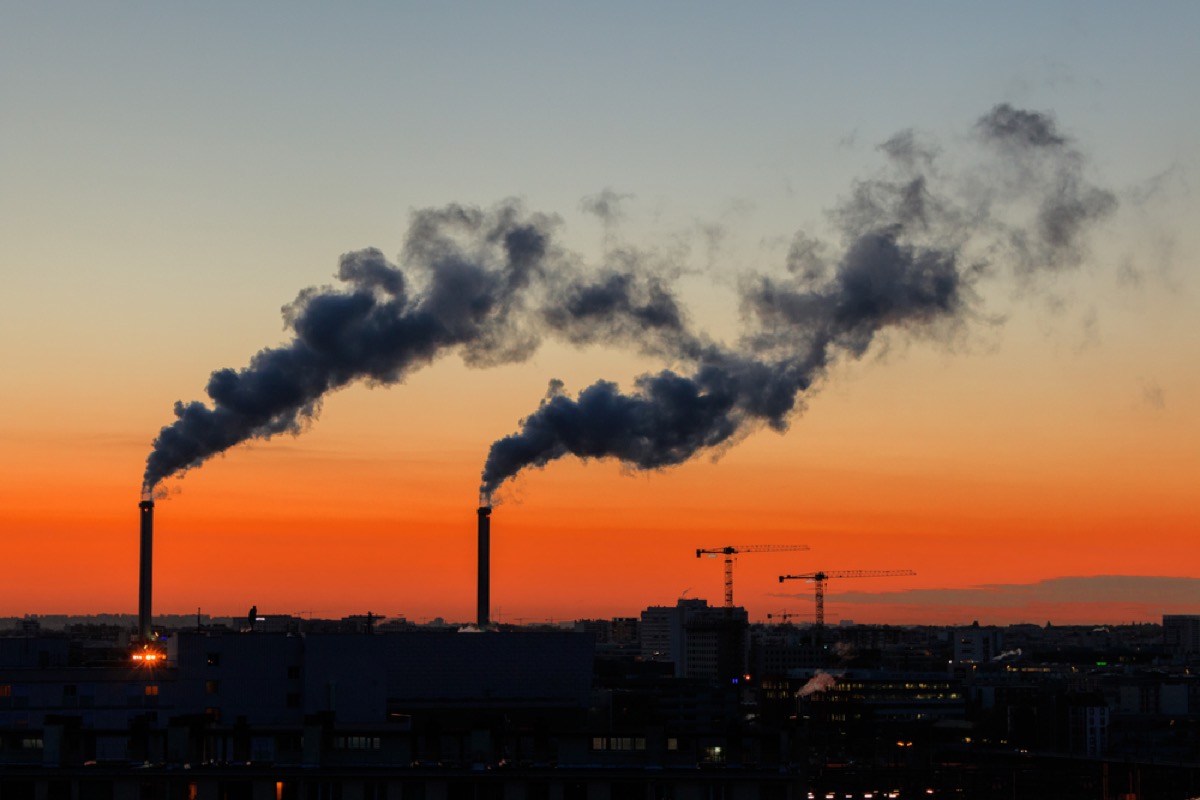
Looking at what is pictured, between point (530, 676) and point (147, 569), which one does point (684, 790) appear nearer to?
point (530, 676)

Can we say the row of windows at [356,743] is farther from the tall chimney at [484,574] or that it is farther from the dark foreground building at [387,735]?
the tall chimney at [484,574]

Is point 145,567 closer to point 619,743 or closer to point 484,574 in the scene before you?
point 484,574

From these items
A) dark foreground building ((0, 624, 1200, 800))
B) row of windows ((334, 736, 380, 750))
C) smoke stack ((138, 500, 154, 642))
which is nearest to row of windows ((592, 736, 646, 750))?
dark foreground building ((0, 624, 1200, 800))

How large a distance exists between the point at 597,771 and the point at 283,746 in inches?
427

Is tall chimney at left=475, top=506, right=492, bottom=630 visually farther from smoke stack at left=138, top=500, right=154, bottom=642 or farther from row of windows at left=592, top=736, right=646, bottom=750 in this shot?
row of windows at left=592, top=736, right=646, bottom=750

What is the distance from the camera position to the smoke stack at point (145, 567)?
112375mm

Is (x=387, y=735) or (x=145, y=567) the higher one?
(x=145, y=567)

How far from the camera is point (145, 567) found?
115 metres

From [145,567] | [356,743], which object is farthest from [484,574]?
[356,743]

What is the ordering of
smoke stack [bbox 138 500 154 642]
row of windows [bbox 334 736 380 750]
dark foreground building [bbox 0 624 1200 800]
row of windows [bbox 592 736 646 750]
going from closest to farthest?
dark foreground building [bbox 0 624 1200 800], row of windows [bbox 592 736 646 750], row of windows [bbox 334 736 380 750], smoke stack [bbox 138 500 154 642]

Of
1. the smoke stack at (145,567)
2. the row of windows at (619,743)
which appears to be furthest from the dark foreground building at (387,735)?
the smoke stack at (145,567)

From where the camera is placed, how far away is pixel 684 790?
4672cm

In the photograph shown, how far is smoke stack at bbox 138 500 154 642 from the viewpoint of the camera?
11238 centimetres

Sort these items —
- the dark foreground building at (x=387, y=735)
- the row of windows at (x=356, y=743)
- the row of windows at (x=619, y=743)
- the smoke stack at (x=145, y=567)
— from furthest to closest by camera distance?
the smoke stack at (x=145, y=567) < the row of windows at (x=356, y=743) < the row of windows at (x=619, y=743) < the dark foreground building at (x=387, y=735)
